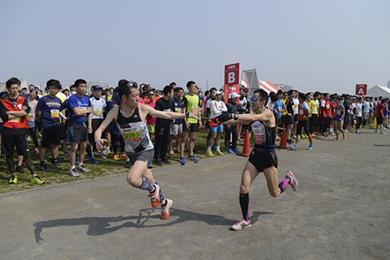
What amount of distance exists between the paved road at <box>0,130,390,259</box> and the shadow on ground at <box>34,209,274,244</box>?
2cm

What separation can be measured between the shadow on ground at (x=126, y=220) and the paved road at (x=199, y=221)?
0.6 inches

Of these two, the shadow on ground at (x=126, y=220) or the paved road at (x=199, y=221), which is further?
the shadow on ground at (x=126, y=220)

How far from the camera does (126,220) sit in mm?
4586

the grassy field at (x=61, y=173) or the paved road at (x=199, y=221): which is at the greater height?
the grassy field at (x=61, y=173)

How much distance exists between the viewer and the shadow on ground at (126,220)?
426 cm

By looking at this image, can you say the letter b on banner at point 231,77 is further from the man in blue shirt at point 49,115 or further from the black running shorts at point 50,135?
the black running shorts at point 50,135

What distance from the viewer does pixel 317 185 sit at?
6.59 meters

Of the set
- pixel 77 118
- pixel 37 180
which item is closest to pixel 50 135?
pixel 77 118

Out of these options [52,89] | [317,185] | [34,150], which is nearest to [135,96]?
[52,89]

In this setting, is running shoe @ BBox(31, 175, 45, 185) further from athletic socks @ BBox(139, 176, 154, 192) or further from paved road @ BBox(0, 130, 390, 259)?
athletic socks @ BBox(139, 176, 154, 192)

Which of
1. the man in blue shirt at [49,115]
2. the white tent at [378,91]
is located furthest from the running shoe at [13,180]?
the white tent at [378,91]

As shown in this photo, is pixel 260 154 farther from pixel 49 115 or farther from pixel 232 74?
pixel 232 74

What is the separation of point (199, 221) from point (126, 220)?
1.23m

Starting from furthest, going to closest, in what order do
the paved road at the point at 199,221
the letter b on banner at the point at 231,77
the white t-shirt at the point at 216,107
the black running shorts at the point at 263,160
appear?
the letter b on banner at the point at 231,77 → the white t-shirt at the point at 216,107 → the black running shorts at the point at 263,160 → the paved road at the point at 199,221
